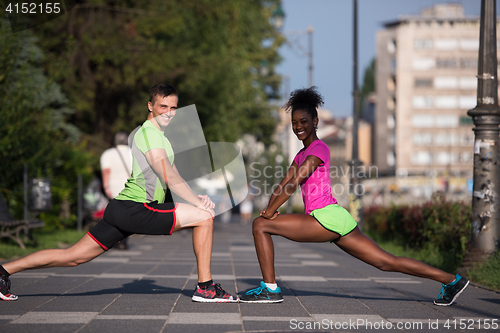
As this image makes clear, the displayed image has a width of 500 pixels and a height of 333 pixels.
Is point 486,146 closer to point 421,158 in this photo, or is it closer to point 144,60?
point 144,60

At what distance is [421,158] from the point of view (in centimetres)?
9512

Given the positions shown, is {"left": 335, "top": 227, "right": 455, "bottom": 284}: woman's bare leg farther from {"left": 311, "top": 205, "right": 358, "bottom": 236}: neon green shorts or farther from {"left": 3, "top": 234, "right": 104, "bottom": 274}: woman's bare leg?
{"left": 3, "top": 234, "right": 104, "bottom": 274}: woman's bare leg

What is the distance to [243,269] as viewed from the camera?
9.24 m

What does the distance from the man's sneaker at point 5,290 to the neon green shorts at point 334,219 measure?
9.01 ft

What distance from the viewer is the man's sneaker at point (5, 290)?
561 centimetres

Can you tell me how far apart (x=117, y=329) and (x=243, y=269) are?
15.3 ft

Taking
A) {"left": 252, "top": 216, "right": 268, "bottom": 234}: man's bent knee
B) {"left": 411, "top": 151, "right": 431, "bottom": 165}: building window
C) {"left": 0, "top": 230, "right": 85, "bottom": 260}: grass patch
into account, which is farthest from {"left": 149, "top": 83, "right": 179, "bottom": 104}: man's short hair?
{"left": 411, "top": 151, "right": 431, "bottom": 165}: building window

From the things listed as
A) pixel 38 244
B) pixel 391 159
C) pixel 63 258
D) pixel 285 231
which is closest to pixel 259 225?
pixel 285 231

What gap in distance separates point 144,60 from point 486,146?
585 inches

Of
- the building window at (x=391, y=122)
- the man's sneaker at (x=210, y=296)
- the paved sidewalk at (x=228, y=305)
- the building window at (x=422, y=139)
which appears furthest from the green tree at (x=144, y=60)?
the building window at (x=391, y=122)

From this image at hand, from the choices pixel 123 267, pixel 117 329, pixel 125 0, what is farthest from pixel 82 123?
pixel 117 329

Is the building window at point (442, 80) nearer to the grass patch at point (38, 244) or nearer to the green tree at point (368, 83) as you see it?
the green tree at point (368, 83)

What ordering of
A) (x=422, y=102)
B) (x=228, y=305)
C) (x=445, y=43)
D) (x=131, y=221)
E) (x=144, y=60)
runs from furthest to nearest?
(x=422, y=102)
(x=445, y=43)
(x=144, y=60)
(x=228, y=305)
(x=131, y=221)

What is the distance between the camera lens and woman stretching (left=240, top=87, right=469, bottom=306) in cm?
546
